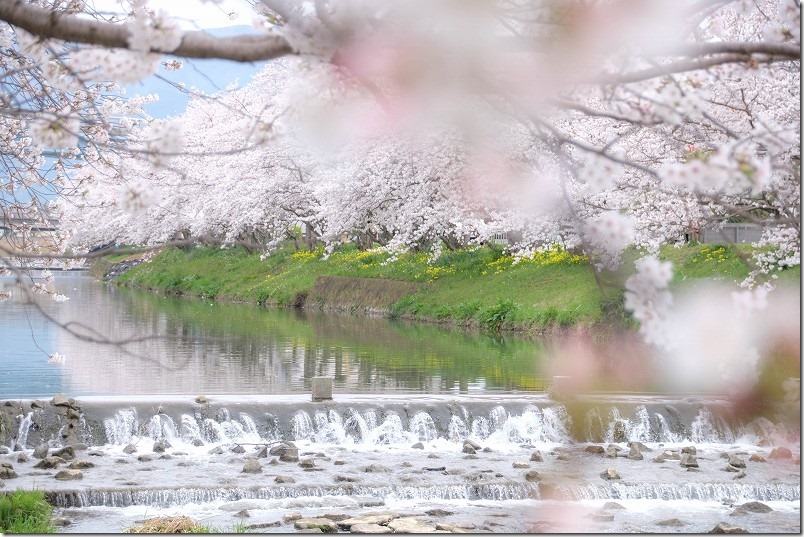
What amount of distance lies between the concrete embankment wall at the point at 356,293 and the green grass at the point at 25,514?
21.8 meters

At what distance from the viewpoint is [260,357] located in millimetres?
23047

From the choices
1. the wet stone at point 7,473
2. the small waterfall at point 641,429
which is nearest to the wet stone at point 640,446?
the small waterfall at point 641,429

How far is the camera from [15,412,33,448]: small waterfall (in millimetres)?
14477

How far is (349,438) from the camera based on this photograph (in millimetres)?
15414

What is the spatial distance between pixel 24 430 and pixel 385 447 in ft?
17.6

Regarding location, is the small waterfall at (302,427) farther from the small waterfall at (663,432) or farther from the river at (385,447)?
the small waterfall at (663,432)

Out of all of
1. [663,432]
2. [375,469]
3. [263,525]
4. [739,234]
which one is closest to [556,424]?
[663,432]

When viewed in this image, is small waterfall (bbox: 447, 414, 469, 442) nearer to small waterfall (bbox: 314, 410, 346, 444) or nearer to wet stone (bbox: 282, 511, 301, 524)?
small waterfall (bbox: 314, 410, 346, 444)

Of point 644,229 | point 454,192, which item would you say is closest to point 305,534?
point 644,229

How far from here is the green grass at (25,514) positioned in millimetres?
9789

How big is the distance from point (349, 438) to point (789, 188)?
7417mm

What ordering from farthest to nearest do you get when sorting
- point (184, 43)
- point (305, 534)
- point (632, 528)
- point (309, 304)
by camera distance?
point (309, 304) < point (632, 528) < point (305, 534) < point (184, 43)

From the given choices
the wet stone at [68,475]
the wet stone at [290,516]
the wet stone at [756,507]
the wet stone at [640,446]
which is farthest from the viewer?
the wet stone at [640,446]

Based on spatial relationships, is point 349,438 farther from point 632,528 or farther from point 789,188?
point 789,188
